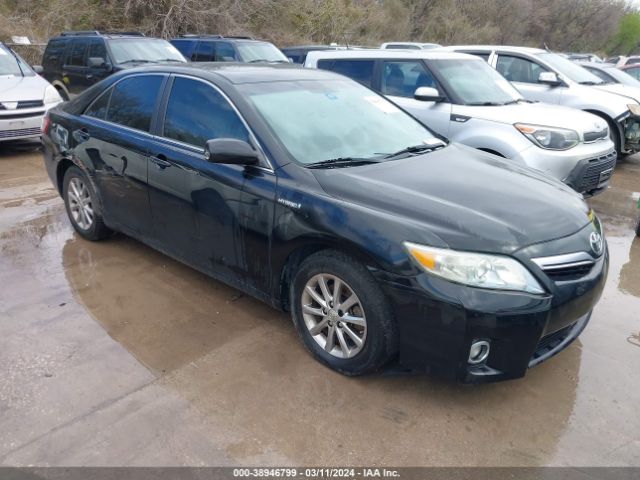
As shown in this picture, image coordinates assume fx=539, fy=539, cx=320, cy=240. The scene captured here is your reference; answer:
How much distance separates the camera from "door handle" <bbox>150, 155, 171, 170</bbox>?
3859mm

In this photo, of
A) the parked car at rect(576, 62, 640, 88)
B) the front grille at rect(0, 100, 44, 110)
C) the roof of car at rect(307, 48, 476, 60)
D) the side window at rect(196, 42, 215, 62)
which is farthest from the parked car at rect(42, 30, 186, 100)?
the parked car at rect(576, 62, 640, 88)

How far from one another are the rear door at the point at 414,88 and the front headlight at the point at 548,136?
2.95ft

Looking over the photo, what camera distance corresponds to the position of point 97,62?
9.80 m

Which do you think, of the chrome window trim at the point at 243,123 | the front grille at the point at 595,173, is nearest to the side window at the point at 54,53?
the chrome window trim at the point at 243,123

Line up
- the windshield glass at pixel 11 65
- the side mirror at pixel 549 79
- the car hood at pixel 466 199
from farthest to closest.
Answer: the windshield glass at pixel 11 65
the side mirror at pixel 549 79
the car hood at pixel 466 199

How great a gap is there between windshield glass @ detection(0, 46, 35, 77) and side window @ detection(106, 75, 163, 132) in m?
6.05

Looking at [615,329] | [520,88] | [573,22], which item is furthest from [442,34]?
[615,329]

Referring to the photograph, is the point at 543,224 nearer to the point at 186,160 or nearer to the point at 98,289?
the point at 186,160

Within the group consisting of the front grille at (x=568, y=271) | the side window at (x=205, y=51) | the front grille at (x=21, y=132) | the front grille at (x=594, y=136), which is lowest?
the front grille at (x=21, y=132)

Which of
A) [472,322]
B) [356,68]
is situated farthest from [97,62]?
[472,322]

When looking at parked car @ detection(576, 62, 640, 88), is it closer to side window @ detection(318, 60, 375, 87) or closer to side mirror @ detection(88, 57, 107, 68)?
side window @ detection(318, 60, 375, 87)

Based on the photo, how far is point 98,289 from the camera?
163 inches

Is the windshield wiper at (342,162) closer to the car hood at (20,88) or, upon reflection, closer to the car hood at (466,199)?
the car hood at (466,199)

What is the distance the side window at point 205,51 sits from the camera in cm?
1193
